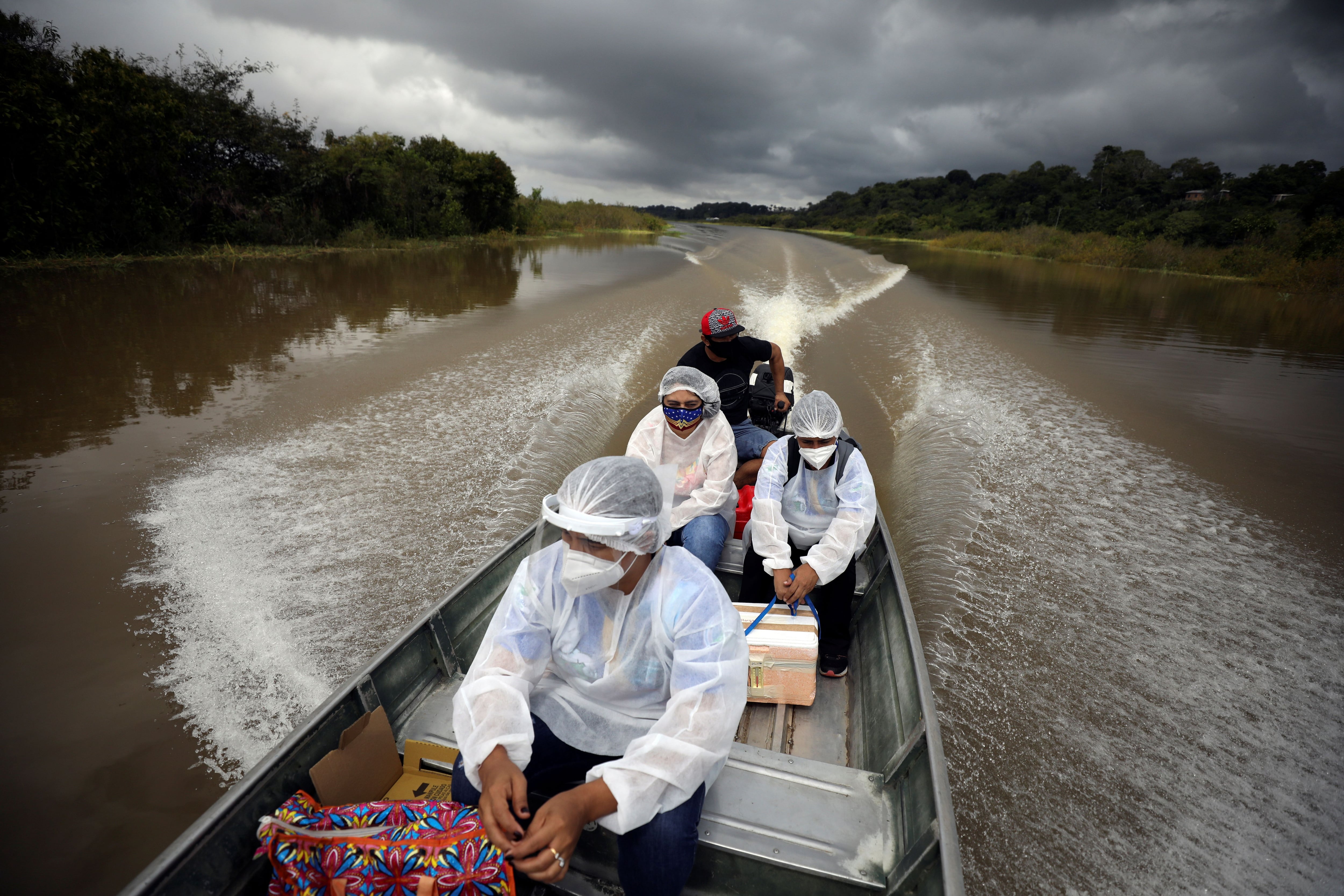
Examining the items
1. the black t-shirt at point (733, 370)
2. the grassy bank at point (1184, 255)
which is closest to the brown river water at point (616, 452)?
the black t-shirt at point (733, 370)

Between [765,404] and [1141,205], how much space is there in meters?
46.0

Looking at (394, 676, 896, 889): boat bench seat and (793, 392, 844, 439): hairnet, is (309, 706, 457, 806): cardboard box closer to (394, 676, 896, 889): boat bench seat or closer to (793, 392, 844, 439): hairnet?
(394, 676, 896, 889): boat bench seat

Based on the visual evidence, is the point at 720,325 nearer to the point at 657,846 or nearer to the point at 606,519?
the point at 606,519

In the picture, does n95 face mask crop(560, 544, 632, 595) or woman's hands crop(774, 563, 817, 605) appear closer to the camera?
n95 face mask crop(560, 544, 632, 595)

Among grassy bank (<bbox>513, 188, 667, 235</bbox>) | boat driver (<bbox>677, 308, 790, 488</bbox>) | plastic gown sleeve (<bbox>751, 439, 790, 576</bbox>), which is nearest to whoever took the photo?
plastic gown sleeve (<bbox>751, 439, 790, 576</bbox>)

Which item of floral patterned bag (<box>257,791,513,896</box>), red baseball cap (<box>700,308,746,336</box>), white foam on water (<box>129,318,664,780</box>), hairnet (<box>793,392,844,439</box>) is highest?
red baseball cap (<box>700,308,746,336</box>)

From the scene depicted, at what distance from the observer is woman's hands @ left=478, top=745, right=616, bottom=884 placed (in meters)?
1.33

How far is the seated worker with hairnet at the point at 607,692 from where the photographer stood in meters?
1.43

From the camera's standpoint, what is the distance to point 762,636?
2621mm

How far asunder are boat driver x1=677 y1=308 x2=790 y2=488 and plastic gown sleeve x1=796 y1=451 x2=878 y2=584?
1573 mm

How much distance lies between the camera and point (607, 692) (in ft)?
5.66

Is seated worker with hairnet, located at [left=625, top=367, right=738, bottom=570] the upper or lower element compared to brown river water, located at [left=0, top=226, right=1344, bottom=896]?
upper

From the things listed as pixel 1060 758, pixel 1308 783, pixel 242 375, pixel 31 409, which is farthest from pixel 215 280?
pixel 1308 783

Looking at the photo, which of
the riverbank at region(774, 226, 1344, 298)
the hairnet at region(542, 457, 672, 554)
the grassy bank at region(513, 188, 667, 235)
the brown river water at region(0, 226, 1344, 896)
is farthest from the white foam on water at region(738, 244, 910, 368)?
the grassy bank at region(513, 188, 667, 235)
